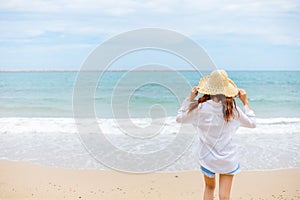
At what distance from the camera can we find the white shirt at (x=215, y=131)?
9.09 ft

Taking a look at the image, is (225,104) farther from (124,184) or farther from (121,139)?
(121,139)

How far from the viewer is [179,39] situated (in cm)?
531

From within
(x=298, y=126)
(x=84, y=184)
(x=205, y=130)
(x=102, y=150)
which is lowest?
(x=298, y=126)

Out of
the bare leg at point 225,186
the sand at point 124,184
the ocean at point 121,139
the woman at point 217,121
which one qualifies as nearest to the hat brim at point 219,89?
the woman at point 217,121

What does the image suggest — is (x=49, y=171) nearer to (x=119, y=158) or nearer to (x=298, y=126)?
(x=119, y=158)

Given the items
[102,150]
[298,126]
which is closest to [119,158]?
[102,150]

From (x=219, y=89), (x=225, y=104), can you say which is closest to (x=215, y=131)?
(x=225, y=104)

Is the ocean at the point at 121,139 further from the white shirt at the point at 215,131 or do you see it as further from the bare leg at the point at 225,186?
the white shirt at the point at 215,131

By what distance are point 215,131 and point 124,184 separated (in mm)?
2404

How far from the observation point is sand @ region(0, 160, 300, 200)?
4.32m

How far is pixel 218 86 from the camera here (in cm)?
286

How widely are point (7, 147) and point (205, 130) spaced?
546 cm

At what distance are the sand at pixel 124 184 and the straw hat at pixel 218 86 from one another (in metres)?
1.90

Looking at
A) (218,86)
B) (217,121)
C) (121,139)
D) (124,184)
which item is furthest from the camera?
(121,139)
